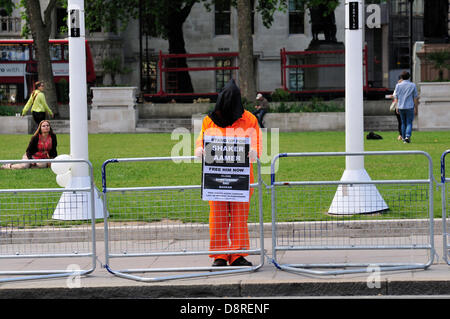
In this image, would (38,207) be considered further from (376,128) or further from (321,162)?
(376,128)

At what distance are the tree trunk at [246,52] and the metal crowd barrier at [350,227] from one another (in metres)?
21.1

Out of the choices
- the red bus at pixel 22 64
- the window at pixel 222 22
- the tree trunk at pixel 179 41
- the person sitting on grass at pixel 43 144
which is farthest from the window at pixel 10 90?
the person sitting on grass at pixel 43 144

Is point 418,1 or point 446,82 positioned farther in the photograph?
point 418,1

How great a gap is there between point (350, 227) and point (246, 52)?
71.7 feet

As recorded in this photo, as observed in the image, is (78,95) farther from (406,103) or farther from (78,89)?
(406,103)

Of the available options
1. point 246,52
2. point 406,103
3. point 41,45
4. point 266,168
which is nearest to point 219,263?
point 266,168

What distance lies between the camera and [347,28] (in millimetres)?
10695

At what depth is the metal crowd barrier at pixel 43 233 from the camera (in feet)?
26.8

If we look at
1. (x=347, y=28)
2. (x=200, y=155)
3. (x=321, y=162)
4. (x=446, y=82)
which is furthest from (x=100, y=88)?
(x=200, y=155)

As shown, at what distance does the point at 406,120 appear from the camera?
2130 cm

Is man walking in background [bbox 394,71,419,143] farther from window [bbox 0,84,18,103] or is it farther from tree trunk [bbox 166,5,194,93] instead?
window [bbox 0,84,18,103]

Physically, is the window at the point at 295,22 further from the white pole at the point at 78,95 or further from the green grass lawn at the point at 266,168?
the white pole at the point at 78,95

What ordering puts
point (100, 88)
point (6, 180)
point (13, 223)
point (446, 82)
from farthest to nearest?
point (100, 88) → point (446, 82) → point (6, 180) → point (13, 223)
